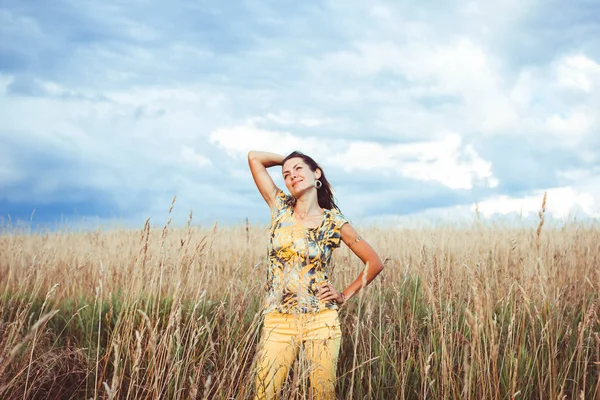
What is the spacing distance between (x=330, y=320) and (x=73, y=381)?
2.14 metres

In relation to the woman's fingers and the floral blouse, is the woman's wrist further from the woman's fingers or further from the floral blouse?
the woman's fingers

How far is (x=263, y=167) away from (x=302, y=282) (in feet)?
3.39

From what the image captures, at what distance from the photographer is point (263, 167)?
11.0 ft

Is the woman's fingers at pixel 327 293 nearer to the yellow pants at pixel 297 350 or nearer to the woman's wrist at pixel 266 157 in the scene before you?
the yellow pants at pixel 297 350

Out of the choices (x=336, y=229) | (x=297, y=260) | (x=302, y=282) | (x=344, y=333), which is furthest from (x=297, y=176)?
(x=344, y=333)

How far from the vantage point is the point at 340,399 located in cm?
316

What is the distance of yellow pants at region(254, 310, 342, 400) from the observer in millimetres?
2482

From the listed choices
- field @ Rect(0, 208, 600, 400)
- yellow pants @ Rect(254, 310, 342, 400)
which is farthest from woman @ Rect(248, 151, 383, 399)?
field @ Rect(0, 208, 600, 400)

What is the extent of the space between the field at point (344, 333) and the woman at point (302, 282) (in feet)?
0.40

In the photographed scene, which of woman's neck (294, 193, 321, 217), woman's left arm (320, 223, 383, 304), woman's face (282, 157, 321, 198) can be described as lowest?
woman's left arm (320, 223, 383, 304)

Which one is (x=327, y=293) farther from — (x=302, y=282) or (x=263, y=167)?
(x=263, y=167)

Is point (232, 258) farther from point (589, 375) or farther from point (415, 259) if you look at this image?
point (589, 375)

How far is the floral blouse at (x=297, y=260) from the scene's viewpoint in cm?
262

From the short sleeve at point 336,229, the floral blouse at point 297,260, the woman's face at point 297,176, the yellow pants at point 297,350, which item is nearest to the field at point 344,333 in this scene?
the yellow pants at point 297,350
